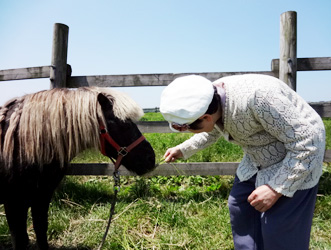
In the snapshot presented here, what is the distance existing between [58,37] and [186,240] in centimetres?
309

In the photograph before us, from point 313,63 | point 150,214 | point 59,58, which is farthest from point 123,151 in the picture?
point 313,63

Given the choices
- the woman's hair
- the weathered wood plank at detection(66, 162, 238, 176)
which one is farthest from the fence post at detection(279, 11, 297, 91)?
the woman's hair

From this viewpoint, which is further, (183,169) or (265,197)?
(183,169)

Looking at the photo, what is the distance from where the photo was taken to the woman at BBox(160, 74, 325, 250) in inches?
50.6

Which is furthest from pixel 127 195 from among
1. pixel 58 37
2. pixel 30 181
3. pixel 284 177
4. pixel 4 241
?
pixel 284 177

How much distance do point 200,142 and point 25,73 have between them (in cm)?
299

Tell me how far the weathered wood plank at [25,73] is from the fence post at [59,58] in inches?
5.5

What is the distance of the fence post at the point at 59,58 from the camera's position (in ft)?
11.2

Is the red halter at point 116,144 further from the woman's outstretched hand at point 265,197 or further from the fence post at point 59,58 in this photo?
the fence post at point 59,58

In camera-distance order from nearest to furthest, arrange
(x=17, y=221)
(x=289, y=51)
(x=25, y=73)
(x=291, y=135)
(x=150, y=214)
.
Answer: (x=291, y=135) < (x=17, y=221) < (x=150, y=214) < (x=289, y=51) < (x=25, y=73)

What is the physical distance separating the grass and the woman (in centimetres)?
127

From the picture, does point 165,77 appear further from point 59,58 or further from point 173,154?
point 173,154

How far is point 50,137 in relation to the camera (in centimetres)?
204

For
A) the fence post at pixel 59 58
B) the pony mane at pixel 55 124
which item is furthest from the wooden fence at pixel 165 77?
the pony mane at pixel 55 124
